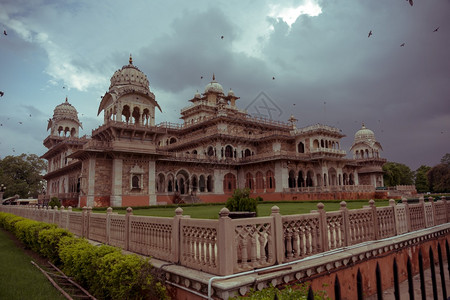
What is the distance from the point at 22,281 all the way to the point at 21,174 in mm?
51588

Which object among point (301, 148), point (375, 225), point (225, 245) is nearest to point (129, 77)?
point (301, 148)

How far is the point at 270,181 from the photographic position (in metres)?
31.9

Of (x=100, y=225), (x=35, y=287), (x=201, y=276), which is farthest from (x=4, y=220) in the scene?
(x=201, y=276)

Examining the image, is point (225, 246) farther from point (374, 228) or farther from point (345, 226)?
point (374, 228)

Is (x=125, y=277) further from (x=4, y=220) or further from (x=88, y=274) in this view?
(x=4, y=220)

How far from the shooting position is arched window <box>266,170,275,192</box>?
31.5 m

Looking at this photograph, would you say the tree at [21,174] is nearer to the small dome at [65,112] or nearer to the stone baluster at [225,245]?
the small dome at [65,112]

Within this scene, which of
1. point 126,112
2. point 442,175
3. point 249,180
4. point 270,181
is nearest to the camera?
point 126,112

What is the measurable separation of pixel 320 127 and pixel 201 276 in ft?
107

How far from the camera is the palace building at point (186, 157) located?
24.4 m

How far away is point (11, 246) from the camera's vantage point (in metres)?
11.6

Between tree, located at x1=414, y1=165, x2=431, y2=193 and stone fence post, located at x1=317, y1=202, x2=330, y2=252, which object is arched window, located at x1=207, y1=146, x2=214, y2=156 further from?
tree, located at x1=414, y1=165, x2=431, y2=193

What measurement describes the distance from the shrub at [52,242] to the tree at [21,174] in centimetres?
4552

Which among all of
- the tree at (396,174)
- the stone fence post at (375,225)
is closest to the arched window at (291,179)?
the stone fence post at (375,225)
